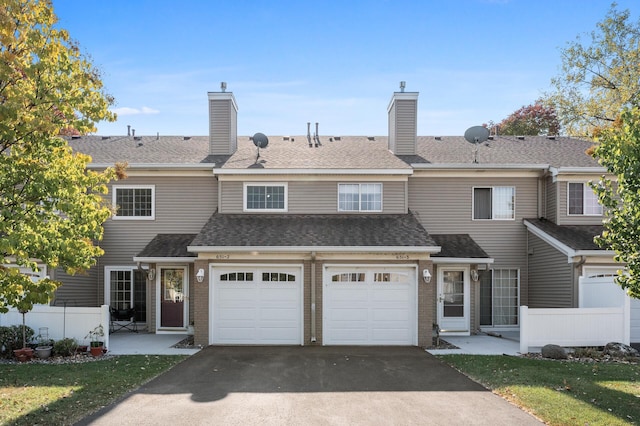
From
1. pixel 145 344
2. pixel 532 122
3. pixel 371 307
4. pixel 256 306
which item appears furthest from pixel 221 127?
pixel 532 122

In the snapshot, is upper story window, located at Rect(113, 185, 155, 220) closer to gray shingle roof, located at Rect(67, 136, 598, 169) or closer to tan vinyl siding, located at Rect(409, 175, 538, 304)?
gray shingle roof, located at Rect(67, 136, 598, 169)

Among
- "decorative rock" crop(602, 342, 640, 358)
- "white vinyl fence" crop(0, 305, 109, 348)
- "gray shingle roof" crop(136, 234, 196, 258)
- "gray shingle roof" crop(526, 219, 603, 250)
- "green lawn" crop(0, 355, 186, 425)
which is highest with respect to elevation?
"gray shingle roof" crop(526, 219, 603, 250)

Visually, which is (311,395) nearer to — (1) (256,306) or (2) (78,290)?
(1) (256,306)

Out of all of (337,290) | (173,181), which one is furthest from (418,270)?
(173,181)

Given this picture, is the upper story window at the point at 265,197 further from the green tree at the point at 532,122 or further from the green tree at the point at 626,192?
the green tree at the point at 532,122

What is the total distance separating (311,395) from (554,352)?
7.11m

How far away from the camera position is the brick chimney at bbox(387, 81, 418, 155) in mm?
19906

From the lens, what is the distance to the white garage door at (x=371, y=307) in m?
14.9

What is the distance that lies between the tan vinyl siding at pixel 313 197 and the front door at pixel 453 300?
279 cm

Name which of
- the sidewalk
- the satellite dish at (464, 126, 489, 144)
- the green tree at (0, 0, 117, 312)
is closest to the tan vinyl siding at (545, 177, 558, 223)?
the satellite dish at (464, 126, 489, 144)

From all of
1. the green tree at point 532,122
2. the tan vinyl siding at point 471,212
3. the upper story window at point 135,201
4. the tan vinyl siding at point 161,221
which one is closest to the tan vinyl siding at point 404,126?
the tan vinyl siding at point 471,212

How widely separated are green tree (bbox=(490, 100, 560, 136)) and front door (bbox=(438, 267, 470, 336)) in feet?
74.4

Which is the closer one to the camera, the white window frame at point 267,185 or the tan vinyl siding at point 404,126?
the white window frame at point 267,185

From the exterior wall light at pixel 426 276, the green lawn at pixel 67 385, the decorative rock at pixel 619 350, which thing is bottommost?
the decorative rock at pixel 619 350
